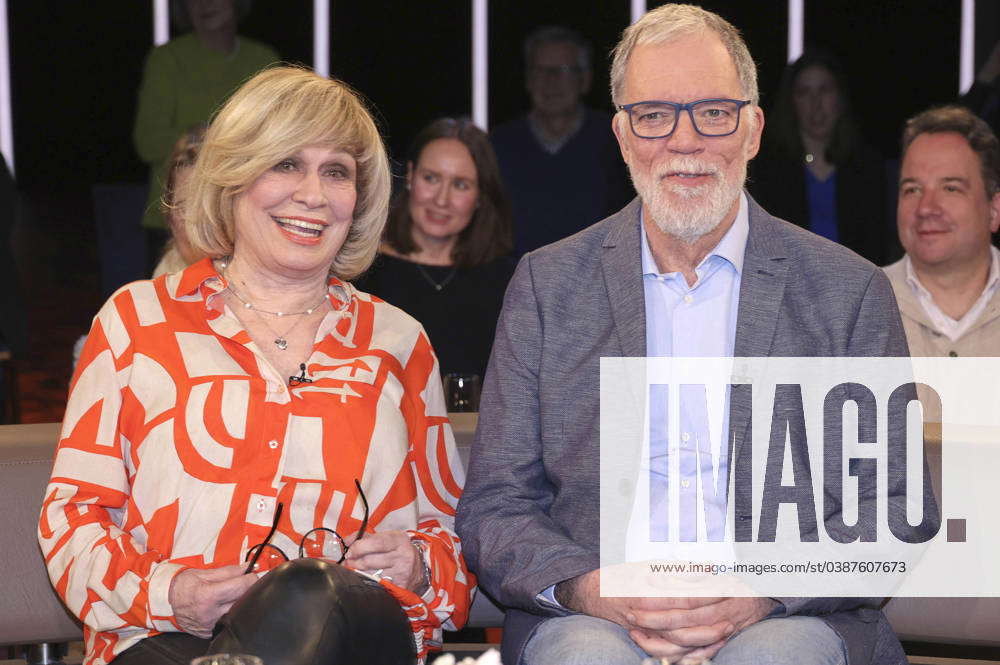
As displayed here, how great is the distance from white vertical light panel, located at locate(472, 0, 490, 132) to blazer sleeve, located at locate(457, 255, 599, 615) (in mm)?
6379

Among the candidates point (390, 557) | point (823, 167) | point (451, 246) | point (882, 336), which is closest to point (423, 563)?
point (390, 557)

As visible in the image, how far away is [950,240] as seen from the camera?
346 centimetres

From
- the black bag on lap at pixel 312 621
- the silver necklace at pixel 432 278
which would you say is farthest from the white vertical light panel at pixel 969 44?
the black bag on lap at pixel 312 621

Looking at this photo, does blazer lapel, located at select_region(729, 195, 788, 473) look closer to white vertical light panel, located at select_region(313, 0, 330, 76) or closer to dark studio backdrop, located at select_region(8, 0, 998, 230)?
dark studio backdrop, located at select_region(8, 0, 998, 230)

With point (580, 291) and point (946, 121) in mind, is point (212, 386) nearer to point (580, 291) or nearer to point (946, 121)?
point (580, 291)

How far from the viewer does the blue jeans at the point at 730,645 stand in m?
2.02

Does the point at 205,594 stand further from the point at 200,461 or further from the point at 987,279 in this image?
the point at 987,279

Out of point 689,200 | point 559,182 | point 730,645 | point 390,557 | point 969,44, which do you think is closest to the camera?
point 730,645

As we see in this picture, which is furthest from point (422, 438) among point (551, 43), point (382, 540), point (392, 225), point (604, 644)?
point (551, 43)

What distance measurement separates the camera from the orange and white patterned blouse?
226 cm

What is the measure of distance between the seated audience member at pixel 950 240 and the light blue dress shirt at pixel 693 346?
1.16m

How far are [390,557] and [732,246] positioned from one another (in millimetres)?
821

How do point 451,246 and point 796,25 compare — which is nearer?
point 451,246

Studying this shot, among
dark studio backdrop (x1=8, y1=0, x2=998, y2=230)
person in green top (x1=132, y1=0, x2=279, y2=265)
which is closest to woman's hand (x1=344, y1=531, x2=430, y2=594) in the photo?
person in green top (x1=132, y1=0, x2=279, y2=265)
